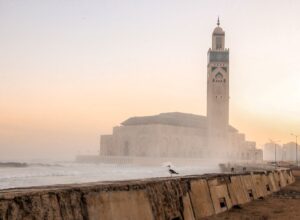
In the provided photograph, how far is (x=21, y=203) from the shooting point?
4.90m

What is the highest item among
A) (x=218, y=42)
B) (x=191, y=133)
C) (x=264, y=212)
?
(x=218, y=42)

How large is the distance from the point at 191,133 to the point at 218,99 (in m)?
11.1

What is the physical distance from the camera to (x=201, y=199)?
9180mm

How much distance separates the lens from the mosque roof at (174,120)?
104 metres

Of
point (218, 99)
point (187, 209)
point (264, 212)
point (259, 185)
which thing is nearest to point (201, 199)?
point (187, 209)

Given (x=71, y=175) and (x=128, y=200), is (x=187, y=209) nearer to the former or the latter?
(x=128, y=200)

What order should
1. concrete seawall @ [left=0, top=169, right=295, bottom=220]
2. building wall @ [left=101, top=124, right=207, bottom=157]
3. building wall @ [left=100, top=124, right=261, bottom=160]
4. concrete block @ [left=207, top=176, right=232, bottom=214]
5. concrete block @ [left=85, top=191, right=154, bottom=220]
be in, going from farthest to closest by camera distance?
building wall @ [left=100, top=124, right=261, bottom=160] → building wall @ [left=101, top=124, right=207, bottom=157] → concrete block @ [left=207, top=176, right=232, bottom=214] → concrete block @ [left=85, top=191, right=154, bottom=220] → concrete seawall @ [left=0, top=169, right=295, bottom=220]

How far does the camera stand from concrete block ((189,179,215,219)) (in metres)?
8.84

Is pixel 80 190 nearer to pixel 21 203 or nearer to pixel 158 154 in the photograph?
pixel 21 203

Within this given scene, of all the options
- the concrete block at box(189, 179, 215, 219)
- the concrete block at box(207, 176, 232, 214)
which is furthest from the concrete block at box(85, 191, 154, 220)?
the concrete block at box(207, 176, 232, 214)

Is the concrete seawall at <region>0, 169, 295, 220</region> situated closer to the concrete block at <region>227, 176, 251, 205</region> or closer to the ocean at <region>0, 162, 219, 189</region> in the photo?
the concrete block at <region>227, 176, 251, 205</region>

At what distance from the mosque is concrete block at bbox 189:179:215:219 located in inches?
3265

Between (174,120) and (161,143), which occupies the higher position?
(174,120)

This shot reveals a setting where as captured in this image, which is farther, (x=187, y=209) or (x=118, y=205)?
(x=187, y=209)
